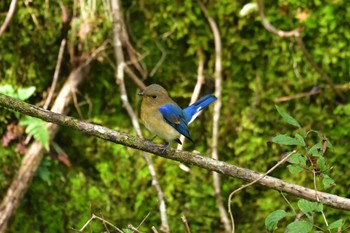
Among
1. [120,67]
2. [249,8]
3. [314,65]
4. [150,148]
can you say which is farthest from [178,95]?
[150,148]

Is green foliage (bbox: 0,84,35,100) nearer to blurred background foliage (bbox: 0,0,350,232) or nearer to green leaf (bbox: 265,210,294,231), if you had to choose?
blurred background foliage (bbox: 0,0,350,232)

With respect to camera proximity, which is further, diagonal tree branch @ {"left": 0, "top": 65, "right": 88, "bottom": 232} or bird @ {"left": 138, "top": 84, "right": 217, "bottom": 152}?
diagonal tree branch @ {"left": 0, "top": 65, "right": 88, "bottom": 232}

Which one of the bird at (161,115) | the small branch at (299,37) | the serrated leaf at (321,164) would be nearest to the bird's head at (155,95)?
the bird at (161,115)

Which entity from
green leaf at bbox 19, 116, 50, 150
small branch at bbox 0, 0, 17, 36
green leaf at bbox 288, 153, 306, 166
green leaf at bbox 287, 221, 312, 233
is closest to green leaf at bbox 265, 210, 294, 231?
green leaf at bbox 287, 221, 312, 233

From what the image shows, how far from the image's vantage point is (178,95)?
4969 mm

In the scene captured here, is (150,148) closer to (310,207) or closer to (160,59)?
(310,207)

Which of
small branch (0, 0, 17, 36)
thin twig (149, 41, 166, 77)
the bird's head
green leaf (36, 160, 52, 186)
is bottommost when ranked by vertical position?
green leaf (36, 160, 52, 186)

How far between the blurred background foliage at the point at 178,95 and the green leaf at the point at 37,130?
0.32 m

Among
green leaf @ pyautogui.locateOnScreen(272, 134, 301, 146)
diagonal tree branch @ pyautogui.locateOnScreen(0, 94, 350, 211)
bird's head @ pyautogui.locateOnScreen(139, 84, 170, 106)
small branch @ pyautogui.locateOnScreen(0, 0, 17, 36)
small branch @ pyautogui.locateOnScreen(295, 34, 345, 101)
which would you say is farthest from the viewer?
small branch @ pyautogui.locateOnScreen(0, 0, 17, 36)

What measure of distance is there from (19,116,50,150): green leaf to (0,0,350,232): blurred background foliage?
316 millimetres

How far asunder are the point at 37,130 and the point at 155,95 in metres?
1.26

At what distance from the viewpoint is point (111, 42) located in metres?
4.97

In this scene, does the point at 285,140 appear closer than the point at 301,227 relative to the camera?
No

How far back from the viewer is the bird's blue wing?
3.79 m
